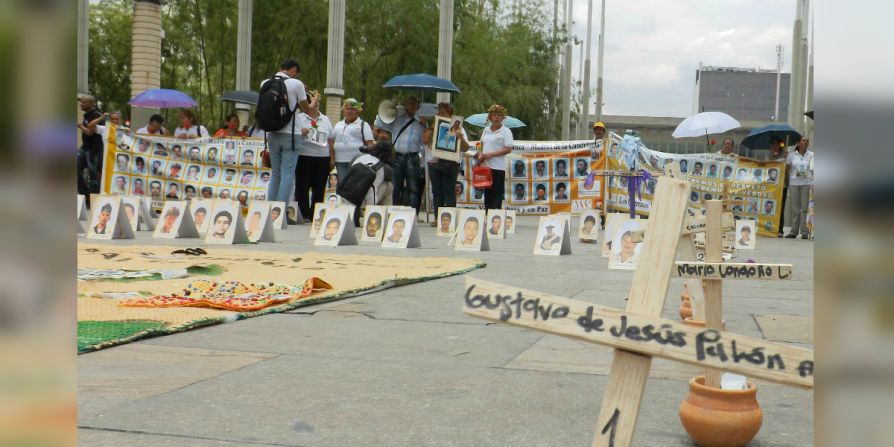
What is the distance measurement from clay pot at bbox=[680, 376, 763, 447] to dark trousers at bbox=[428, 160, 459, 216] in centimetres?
1198

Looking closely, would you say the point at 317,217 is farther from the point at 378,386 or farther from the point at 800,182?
the point at 800,182

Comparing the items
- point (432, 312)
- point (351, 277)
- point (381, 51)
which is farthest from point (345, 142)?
point (381, 51)

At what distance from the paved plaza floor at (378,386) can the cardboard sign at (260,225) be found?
5.30 meters

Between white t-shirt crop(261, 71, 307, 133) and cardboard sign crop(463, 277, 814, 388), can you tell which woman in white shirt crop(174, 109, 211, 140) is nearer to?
white t-shirt crop(261, 71, 307, 133)

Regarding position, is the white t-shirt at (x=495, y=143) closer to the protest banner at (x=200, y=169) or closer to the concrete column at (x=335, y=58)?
the protest banner at (x=200, y=169)

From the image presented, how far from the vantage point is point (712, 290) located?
118 inches

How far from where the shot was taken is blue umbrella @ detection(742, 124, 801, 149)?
18.7 m

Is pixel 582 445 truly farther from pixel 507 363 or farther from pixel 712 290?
pixel 507 363

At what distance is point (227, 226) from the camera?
10867mm

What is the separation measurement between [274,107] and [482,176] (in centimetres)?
321

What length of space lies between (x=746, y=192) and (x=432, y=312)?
13.8 meters

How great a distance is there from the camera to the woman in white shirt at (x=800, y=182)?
53.6ft

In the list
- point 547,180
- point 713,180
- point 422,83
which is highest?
point 422,83

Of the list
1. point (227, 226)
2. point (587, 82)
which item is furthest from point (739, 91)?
point (227, 226)
